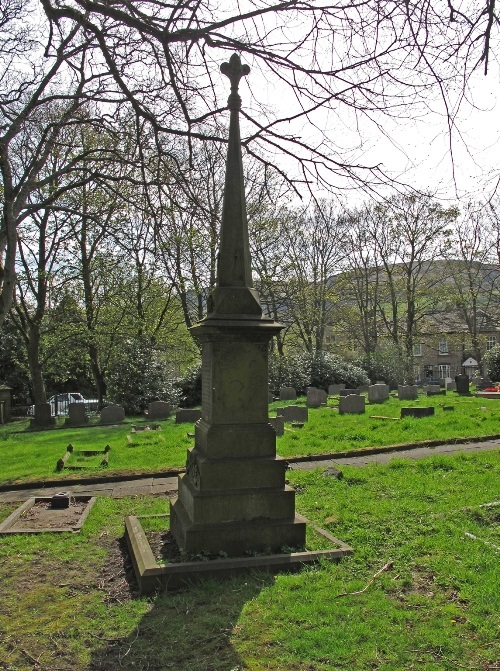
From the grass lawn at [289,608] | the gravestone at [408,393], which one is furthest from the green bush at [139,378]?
the grass lawn at [289,608]

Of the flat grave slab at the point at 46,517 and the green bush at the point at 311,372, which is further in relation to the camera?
the green bush at the point at 311,372

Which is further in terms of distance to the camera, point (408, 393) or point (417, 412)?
point (408, 393)

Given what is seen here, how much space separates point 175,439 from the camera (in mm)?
13562

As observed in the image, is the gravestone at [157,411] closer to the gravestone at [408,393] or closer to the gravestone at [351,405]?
the gravestone at [351,405]

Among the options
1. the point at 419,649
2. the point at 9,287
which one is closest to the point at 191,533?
the point at 419,649

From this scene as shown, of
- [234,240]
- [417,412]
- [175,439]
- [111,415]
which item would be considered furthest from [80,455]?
[417,412]

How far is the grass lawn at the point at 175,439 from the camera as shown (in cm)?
1062

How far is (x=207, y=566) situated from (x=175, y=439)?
8.96 metres

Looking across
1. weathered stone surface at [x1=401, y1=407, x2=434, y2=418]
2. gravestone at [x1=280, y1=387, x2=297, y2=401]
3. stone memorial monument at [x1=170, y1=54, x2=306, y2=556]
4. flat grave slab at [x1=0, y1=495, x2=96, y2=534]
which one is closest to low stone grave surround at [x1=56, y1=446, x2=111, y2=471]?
flat grave slab at [x1=0, y1=495, x2=96, y2=534]

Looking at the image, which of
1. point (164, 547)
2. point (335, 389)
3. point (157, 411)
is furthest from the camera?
point (335, 389)

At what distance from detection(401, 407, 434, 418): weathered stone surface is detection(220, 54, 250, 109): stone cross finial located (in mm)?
12273

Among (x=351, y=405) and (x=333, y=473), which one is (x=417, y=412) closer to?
(x=351, y=405)

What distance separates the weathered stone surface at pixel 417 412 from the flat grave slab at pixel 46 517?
10741 mm

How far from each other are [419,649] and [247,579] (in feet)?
5.49
